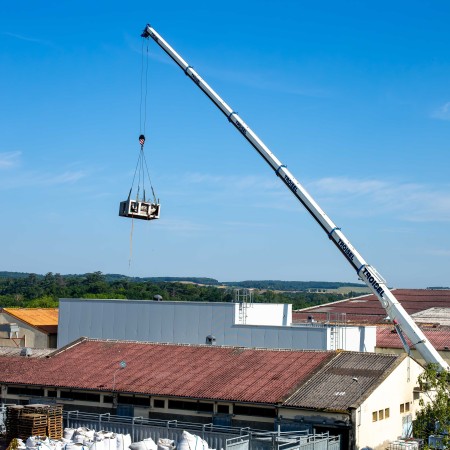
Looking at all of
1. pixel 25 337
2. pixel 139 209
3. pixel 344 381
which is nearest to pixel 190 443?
pixel 344 381

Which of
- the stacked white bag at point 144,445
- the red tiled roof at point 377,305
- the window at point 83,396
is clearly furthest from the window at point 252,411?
the red tiled roof at point 377,305

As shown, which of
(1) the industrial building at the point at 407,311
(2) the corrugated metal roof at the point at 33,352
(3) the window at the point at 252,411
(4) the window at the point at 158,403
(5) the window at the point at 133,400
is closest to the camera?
(3) the window at the point at 252,411

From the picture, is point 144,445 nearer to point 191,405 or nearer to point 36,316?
point 191,405

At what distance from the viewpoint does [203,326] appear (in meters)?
52.9

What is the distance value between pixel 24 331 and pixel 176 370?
24032 mm

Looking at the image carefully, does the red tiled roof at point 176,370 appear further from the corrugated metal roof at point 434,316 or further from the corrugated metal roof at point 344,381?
the corrugated metal roof at point 434,316

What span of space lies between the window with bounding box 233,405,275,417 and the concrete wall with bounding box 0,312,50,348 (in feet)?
92.9

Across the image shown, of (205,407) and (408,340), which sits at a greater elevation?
(408,340)

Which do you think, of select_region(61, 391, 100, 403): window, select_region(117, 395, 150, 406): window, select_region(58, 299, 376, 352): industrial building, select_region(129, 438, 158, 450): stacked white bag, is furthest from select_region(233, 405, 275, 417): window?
select_region(58, 299, 376, 352): industrial building

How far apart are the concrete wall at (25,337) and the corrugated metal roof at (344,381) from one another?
28.9 metres

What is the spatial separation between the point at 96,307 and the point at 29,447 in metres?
24.7

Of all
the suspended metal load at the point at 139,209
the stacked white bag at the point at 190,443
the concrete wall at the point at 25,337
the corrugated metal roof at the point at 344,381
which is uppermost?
the suspended metal load at the point at 139,209

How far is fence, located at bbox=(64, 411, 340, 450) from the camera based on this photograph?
33.2 meters

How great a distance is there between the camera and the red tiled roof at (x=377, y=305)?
77.9m
